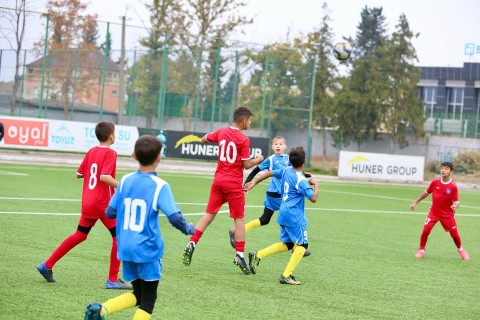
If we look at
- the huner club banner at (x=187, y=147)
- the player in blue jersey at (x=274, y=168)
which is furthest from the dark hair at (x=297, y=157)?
the huner club banner at (x=187, y=147)

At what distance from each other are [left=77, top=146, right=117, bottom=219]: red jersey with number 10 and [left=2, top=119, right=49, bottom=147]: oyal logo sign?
21903 mm

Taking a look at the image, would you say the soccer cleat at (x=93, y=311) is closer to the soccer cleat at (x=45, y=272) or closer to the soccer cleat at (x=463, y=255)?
the soccer cleat at (x=45, y=272)

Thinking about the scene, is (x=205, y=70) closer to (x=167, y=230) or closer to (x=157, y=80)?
(x=157, y=80)

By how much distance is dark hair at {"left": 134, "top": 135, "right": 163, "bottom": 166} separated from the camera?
223 inches

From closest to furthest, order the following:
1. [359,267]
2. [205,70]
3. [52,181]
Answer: [359,267]
[52,181]
[205,70]

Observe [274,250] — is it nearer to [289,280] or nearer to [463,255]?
[289,280]

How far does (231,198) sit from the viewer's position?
998 cm

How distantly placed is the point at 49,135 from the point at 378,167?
1433 cm

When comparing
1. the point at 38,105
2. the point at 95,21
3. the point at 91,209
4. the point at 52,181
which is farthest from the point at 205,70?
the point at 91,209

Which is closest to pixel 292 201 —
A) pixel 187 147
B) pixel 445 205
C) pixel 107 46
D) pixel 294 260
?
pixel 294 260

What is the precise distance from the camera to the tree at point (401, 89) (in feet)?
179

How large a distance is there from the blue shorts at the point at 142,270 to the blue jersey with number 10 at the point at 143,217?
63 mm

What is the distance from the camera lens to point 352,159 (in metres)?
34.4

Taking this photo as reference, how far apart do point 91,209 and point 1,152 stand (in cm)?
2373
